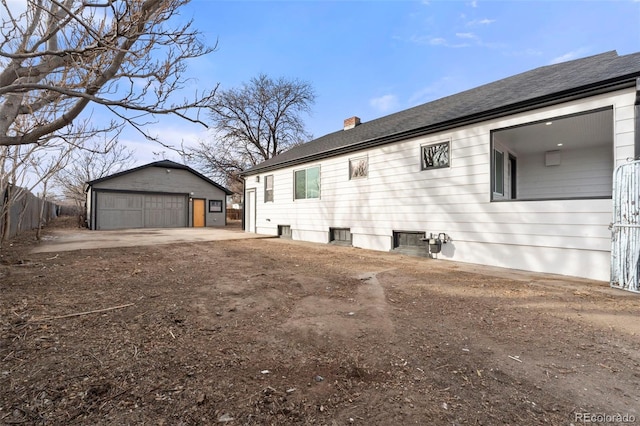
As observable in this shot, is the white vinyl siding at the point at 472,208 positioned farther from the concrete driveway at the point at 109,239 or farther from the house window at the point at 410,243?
the concrete driveway at the point at 109,239

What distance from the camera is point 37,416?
148cm

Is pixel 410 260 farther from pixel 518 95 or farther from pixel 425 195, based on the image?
pixel 518 95

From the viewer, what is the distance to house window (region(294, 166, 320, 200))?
10430 mm

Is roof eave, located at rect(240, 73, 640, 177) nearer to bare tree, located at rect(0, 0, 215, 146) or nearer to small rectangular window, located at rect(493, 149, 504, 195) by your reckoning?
small rectangular window, located at rect(493, 149, 504, 195)

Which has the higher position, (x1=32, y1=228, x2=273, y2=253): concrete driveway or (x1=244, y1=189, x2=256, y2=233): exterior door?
(x1=244, y1=189, x2=256, y2=233): exterior door

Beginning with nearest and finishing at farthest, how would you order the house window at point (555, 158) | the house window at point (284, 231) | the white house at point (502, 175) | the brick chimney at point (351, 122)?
the white house at point (502, 175) → the house window at point (555, 158) → the house window at point (284, 231) → the brick chimney at point (351, 122)

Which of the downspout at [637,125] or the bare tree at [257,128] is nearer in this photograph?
the downspout at [637,125]

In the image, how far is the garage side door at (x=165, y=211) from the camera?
1731 cm

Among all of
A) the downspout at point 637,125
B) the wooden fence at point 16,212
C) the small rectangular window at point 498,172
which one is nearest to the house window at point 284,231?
the small rectangular window at point 498,172

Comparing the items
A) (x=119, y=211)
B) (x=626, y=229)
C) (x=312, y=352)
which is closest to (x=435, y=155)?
(x=626, y=229)

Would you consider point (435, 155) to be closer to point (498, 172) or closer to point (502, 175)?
point (498, 172)

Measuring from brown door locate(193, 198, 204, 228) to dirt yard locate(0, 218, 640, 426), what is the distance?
49.2 ft

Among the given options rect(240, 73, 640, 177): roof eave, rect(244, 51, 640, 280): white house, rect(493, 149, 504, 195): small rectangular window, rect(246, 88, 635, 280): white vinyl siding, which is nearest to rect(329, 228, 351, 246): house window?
rect(244, 51, 640, 280): white house

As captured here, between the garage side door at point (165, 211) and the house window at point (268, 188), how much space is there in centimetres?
839
